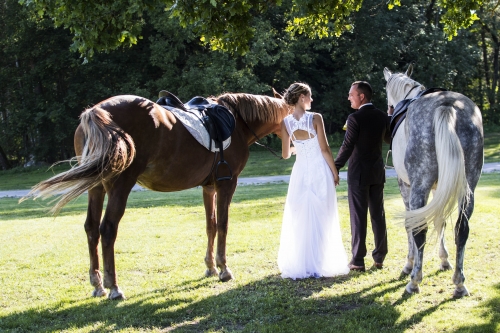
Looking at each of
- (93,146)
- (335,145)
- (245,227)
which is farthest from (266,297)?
(335,145)

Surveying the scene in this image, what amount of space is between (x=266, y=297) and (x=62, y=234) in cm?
567

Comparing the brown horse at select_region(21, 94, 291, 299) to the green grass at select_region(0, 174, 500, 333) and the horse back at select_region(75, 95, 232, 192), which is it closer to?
the horse back at select_region(75, 95, 232, 192)

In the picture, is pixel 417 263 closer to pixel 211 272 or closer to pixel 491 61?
pixel 211 272

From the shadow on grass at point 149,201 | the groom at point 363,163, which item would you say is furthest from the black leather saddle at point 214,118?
Result: the shadow on grass at point 149,201

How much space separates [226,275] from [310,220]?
Result: 1.16m

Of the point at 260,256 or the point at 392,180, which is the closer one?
the point at 260,256

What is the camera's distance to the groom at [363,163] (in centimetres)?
659

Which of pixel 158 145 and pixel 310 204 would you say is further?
pixel 310 204

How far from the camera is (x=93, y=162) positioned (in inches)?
201

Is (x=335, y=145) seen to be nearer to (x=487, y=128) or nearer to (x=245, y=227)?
(x=487, y=128)

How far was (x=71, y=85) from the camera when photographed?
2716 centimetres

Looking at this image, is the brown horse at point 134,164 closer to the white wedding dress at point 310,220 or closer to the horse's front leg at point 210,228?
the horse's front leg at point 210,228

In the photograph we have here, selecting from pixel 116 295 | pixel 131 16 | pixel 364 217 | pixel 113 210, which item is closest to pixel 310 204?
pixel 364 217

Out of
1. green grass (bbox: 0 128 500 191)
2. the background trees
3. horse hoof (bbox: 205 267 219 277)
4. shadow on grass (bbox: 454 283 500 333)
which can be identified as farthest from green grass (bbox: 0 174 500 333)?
the background trees
